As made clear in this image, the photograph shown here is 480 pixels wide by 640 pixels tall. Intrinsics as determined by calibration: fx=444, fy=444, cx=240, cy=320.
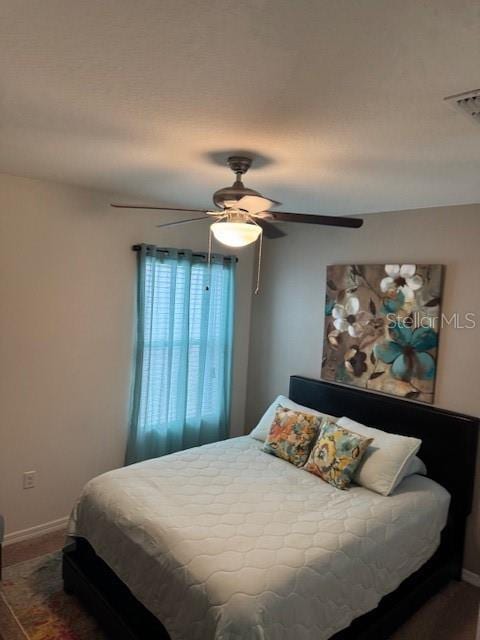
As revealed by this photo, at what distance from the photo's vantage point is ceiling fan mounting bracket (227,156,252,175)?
2.06m

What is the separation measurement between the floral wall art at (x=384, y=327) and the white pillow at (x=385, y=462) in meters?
0.42

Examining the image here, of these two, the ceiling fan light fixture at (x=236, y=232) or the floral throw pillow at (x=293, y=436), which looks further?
the floral throw pillow at (x=293, y=436)

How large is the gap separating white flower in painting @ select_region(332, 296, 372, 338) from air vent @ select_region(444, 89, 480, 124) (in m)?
1.93

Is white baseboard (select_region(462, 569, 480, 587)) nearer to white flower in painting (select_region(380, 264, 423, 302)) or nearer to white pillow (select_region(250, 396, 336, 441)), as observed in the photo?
white pillow (select_region(250, 396, 336, 441))

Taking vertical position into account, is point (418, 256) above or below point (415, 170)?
below

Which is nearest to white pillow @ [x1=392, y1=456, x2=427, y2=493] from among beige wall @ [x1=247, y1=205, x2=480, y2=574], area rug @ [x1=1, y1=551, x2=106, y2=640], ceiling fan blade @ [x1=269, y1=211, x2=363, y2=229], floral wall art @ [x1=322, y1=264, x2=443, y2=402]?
beige wall @ [x1=247, y1=205, x2=480, y2=574]

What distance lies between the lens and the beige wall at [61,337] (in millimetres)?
2842

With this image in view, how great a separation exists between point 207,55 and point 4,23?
0.51m

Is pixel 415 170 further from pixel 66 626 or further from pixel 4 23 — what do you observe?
pixel 66 626

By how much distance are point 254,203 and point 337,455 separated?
1605 mm

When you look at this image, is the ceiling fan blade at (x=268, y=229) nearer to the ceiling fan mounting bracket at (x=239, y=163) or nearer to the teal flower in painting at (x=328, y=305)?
the ceiling fan mounting bracket at (x=239, y=163)

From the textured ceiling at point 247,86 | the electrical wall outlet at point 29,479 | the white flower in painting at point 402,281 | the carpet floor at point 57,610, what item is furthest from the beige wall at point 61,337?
the white flower in painting at point 402,281

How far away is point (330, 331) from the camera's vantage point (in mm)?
3523

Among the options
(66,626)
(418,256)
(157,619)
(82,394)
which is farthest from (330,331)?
(66,626)
